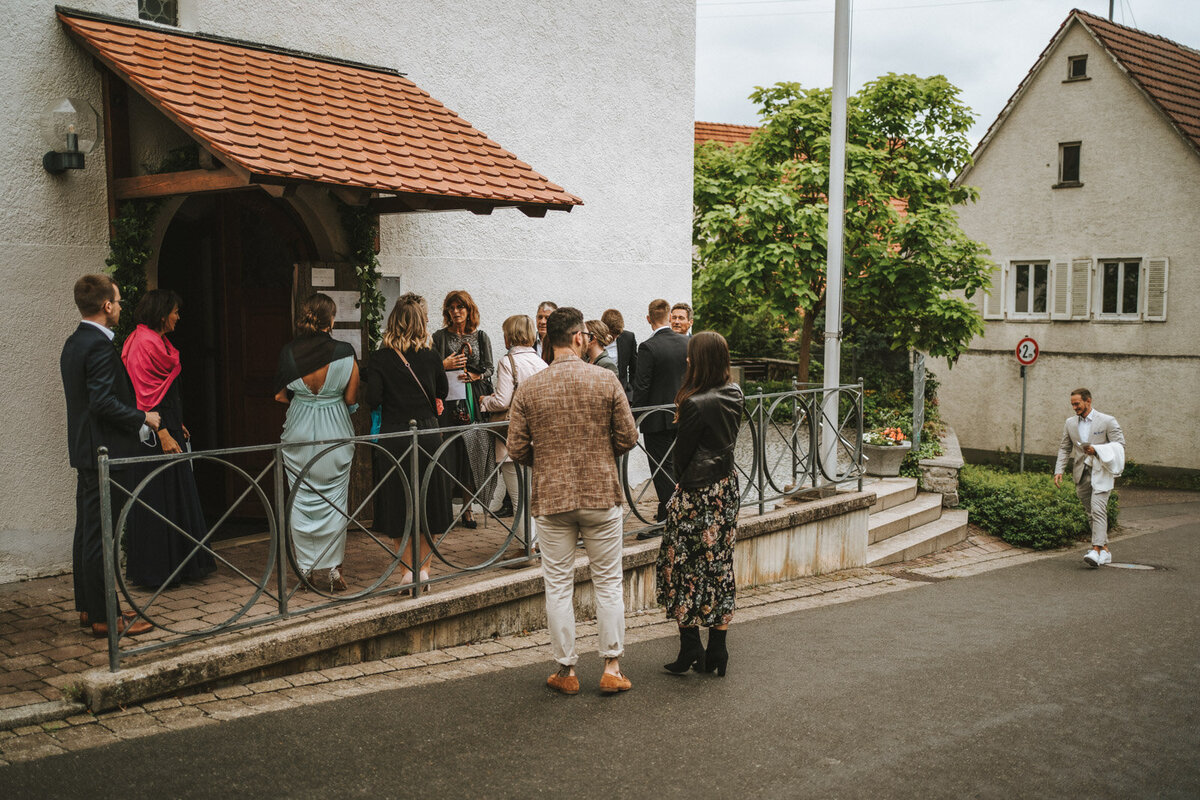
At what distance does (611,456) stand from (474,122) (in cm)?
533

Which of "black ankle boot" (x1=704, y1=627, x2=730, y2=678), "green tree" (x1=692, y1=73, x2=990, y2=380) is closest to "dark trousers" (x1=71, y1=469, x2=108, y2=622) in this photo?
"black ankle boot" (x1=704, y1=627, x2=730, y2=678)

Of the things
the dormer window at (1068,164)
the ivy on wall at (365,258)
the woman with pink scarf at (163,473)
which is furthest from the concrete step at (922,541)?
the dormer window at (1068,164)

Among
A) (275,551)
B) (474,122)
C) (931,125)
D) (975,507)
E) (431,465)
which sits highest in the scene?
(931,125)

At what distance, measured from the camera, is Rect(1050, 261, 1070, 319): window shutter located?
24422 millimetres

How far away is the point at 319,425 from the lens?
20.7ft

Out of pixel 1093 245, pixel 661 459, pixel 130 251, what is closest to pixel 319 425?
pixel 130 251

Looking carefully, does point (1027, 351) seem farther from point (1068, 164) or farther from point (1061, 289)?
point (1068, 164)

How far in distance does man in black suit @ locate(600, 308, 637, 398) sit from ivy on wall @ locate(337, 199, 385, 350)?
2.12m

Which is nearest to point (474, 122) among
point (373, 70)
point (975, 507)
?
point (373, 70)

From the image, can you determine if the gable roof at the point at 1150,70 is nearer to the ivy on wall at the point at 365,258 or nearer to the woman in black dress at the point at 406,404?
the ivy on wall at the point at 365,258

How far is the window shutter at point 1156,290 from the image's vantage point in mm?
22875

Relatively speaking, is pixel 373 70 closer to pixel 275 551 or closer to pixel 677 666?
pixel 275 551

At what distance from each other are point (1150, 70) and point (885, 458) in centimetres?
1676

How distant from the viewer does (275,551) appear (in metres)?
5.57
